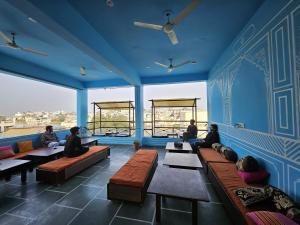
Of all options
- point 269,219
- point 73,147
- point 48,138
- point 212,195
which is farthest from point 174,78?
point 269,219

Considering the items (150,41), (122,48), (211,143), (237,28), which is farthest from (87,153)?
(237,28)

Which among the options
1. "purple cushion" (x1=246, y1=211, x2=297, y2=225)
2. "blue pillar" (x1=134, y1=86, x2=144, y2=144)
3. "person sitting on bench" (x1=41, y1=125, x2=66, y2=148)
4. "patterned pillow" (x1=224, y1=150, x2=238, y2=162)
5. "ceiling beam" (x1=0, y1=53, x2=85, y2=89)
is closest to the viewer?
"purple cushion" (x1=246, y1=211, x2=297, y2=225)

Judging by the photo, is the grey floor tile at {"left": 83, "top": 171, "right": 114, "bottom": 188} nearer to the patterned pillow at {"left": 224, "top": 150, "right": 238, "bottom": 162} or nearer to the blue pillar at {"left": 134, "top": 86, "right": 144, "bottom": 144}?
the patterned pillow at {"left": 224, "top": 150, "right": 238, "bottom": 162}

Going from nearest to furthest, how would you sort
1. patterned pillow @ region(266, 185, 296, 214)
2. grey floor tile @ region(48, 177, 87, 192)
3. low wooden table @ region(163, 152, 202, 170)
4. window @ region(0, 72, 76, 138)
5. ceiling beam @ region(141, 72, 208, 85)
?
patterned pillow @ region(266, 185, 296, 214) < low wooden table @ region(163, 152, 202, 170) < grey floor tile @ region(48, 177, 87, 192) < window @ region(0, 72, 76, 138) < ceiling beam @ region(141, 72, 208, 85)

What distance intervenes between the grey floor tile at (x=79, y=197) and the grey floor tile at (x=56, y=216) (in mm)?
122

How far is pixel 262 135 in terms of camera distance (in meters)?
2.41

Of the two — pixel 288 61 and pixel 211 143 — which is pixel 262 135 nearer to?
pixel 288 61

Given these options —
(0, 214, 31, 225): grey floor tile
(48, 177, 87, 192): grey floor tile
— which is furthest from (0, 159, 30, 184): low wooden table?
(0, 214, 31, 225): grey floor tile

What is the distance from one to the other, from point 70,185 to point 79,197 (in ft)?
2.02

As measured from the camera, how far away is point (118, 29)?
118 inches

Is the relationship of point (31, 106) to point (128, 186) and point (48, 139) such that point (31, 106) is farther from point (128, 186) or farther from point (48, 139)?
point (128, 186)

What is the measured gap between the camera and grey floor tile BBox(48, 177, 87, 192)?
9.25ft

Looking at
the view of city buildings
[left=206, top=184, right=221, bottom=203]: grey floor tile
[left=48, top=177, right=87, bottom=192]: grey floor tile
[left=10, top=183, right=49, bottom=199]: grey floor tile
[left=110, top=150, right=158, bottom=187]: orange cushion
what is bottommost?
[left=206, top=184, right=221, bottom=203]: grey floor tile

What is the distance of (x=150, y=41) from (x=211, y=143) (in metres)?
3.76
